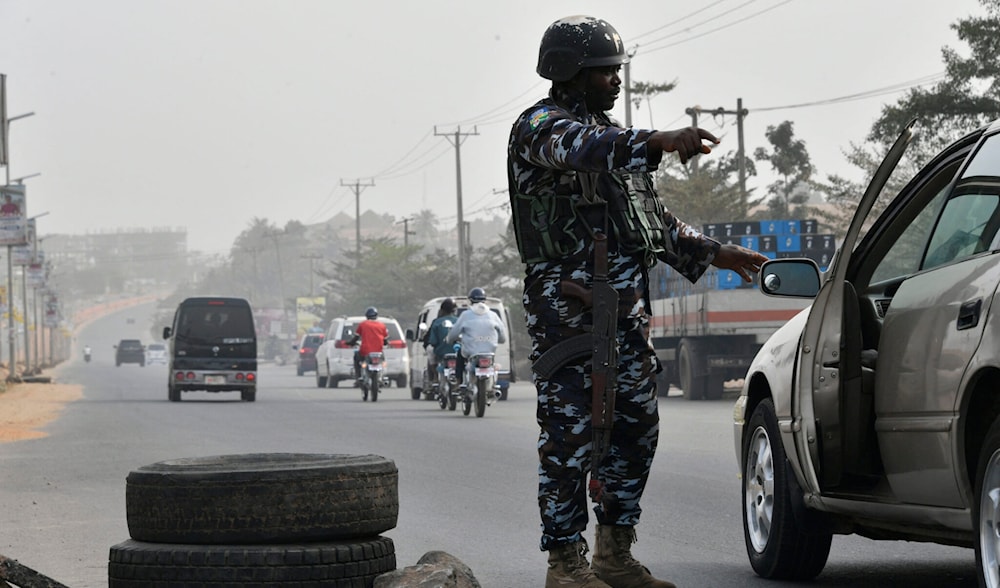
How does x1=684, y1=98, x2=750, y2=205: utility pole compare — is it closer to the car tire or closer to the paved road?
the paved road

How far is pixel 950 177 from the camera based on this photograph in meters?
5.84

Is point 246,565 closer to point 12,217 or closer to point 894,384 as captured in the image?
point 894,384

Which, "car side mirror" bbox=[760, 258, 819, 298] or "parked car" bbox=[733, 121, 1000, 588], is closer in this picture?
"parked car" bbox=[733, 121, 1000, 588]

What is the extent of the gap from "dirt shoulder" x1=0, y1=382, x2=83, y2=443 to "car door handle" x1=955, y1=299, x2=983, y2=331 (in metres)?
16.1

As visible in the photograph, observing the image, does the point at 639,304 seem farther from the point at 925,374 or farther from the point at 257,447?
the point at 257,447

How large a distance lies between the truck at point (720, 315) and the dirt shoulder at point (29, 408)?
403 inches

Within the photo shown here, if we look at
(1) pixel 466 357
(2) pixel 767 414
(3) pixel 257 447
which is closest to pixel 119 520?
(2) pixel 767 414

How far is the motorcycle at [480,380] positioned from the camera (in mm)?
23750

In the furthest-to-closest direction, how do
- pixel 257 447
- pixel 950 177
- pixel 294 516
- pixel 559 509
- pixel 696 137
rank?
1. pixel 257 447
2. pixel 950 177
3. pixel 559 509
4. pixel 294 516
5. pixel 696 137

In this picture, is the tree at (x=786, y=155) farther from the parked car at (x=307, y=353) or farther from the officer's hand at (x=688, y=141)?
the officer's hand at (x=688, y=141)

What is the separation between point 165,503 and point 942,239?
2709 mm

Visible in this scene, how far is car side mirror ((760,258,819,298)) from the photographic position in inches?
244

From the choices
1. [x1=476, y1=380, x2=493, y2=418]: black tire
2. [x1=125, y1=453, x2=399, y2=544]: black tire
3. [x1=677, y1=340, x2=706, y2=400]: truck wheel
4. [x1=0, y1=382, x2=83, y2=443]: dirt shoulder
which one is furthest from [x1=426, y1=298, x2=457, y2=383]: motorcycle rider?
[x1=125, y1=453, x2=399, y2=544]: black tire

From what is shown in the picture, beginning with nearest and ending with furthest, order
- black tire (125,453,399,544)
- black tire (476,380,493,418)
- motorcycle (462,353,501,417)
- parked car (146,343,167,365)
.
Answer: black tire (125,453,399,544) < motorcycle (462,353,501,417) < black tire (476,380,493,418) < parked car (146,343,167,365)
